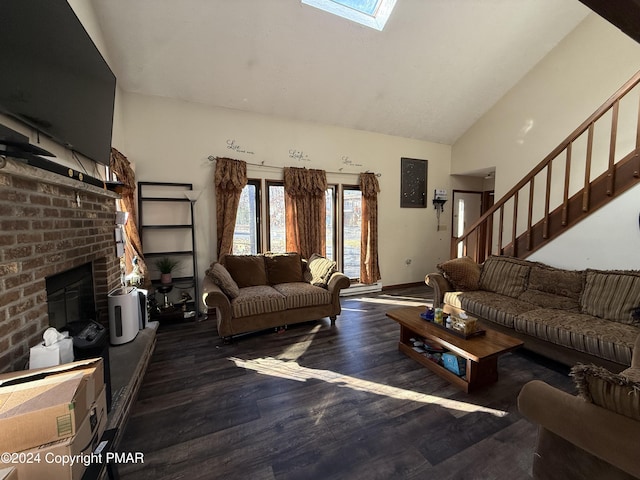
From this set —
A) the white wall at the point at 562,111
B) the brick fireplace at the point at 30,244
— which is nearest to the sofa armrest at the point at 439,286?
the white wall at the point at 562,111

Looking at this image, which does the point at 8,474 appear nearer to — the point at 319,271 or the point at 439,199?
the point at 319,271

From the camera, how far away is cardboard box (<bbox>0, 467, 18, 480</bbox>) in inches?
31.4

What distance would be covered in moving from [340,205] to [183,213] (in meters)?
2.42

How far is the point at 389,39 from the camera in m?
3.20

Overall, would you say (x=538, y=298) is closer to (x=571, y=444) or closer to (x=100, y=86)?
(x=571, y=444)

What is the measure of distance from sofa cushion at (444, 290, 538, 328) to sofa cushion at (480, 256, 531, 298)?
10cm

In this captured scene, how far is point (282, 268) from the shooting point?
3.66m

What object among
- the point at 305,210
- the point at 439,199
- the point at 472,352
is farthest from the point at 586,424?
the point at 439,199

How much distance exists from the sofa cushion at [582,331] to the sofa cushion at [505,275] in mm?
552

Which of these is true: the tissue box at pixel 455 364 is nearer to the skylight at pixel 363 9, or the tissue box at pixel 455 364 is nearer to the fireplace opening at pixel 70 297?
the fireplace opening at pixel 70 297

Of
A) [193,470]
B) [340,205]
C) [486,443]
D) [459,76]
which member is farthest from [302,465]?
[459,76]

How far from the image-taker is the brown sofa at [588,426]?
92 cm

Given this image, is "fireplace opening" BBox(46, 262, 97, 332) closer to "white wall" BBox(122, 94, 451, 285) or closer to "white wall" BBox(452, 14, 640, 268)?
"white wall" BBox(122, 94, 451, 285)

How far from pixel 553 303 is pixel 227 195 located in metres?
3.97
